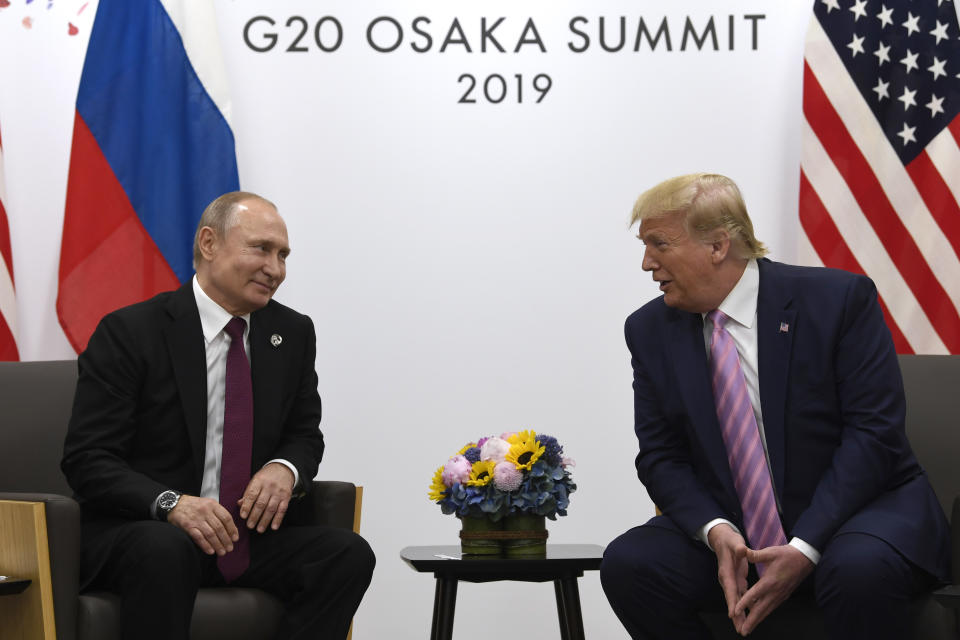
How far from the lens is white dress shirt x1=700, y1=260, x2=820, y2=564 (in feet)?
9.36

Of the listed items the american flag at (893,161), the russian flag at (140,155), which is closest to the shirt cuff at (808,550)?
the american flag at (893,161)

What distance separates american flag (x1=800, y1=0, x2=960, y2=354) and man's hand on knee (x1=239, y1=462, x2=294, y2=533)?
7.23 ft

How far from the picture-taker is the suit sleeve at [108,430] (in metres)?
2.85

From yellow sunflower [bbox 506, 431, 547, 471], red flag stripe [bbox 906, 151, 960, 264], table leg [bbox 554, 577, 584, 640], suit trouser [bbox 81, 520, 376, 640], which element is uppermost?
red flag stripe [bbox 906, 151, 960, 264]

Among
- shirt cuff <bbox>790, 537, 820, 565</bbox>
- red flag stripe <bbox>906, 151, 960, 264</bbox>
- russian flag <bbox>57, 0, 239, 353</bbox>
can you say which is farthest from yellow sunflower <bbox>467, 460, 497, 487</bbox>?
red flag stripe <bbox>906, 151, 960, 264</bbox>

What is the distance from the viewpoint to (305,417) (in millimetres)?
3254

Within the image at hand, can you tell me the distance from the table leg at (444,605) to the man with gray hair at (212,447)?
0.72 feet

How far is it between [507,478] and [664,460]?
0.42 meters

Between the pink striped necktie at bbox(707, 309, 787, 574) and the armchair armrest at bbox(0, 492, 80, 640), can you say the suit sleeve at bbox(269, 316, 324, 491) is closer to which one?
the armchair armrest at bbox(0, 492, 80, 640)

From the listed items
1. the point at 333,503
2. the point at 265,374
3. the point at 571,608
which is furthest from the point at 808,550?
the point at 265,374

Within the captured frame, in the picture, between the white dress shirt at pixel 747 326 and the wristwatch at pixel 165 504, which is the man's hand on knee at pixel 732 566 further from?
the wristwatch at pixel 165 504

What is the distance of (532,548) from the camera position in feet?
9.96

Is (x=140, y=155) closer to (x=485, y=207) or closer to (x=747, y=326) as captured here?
(x=485, y=207)

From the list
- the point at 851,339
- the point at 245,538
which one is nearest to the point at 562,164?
the point at 851,339
